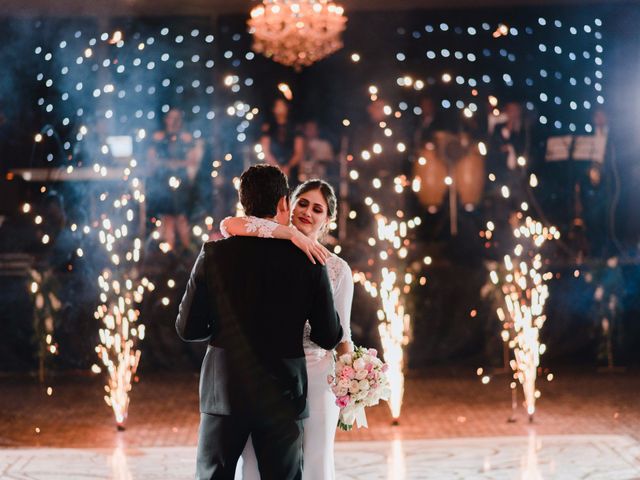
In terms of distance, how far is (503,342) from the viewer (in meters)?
8.51

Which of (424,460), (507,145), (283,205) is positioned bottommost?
(424,460)

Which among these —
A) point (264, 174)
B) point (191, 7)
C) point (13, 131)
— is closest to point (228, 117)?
point (191, 7)

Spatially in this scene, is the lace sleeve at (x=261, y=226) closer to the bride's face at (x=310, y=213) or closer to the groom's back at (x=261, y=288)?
the groom's back at (x=261, y=288)

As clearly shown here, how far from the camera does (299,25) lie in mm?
8773

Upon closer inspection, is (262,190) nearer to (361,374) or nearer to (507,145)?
(361,374)

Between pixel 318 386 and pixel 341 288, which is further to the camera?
pixel 341 288

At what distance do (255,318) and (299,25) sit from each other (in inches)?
250

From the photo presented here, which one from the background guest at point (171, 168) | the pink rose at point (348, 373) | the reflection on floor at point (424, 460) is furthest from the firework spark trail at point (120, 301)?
the pink rose at point (348, 373)

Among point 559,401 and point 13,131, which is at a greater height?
point 13,131

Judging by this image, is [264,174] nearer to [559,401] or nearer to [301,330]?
[301,330]

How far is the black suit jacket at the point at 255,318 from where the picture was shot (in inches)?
110

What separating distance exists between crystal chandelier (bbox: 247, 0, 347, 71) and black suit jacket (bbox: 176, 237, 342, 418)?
6091mm

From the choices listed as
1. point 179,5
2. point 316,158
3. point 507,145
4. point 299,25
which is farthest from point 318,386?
point 179,5

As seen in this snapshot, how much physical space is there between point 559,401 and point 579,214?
9.90 ft
